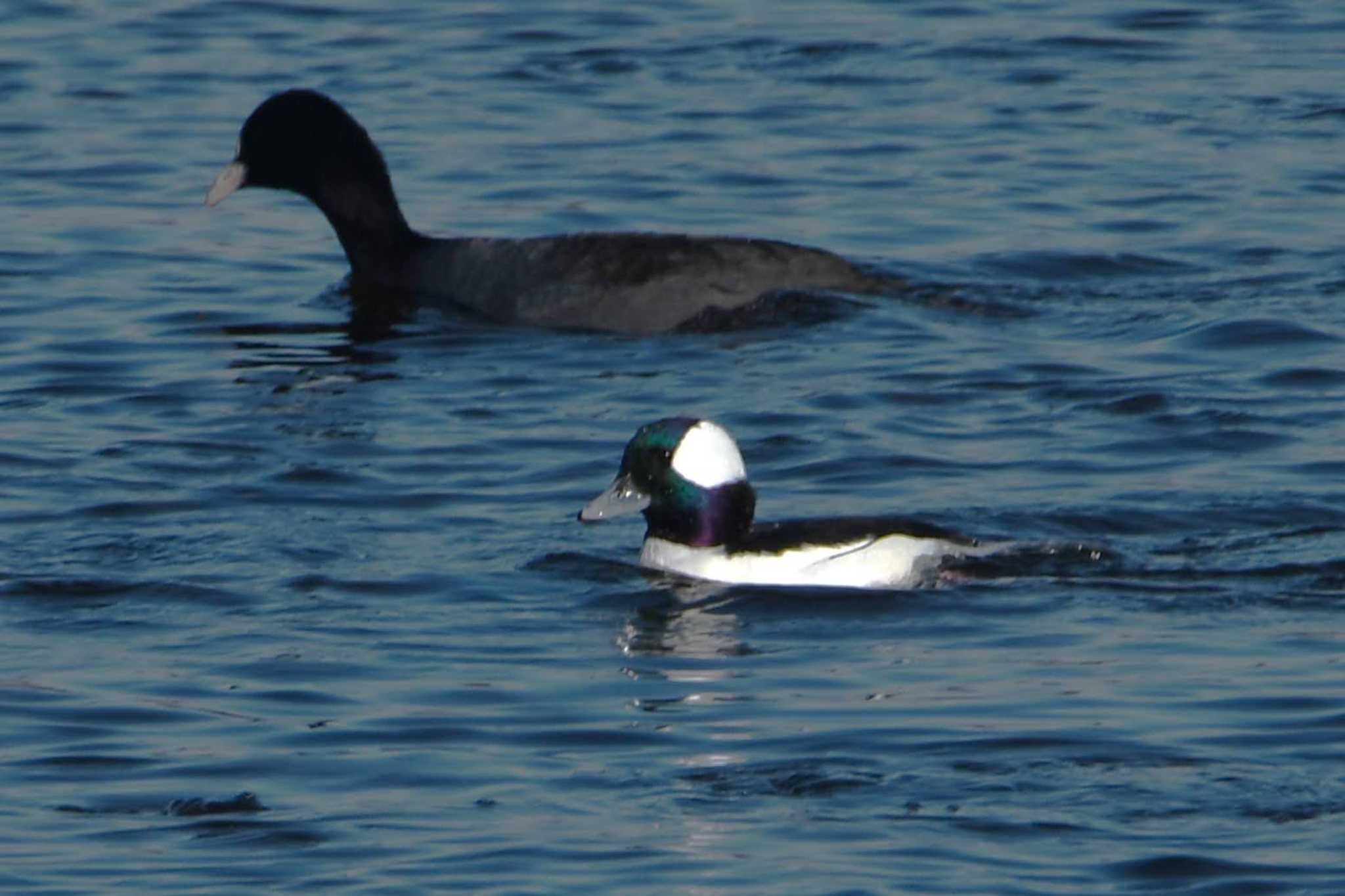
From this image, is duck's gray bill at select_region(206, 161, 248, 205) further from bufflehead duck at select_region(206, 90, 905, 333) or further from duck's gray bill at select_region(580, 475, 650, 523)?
duck's gray bill at select_region(580, 475, 650, 523)


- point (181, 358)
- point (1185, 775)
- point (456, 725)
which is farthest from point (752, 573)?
point (181, 358)

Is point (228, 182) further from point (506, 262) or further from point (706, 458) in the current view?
point (706, 458)

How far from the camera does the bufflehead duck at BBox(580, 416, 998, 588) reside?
451 inches

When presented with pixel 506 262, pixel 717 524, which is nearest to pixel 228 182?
pixel 506 262

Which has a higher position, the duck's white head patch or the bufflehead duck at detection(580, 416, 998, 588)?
the duck's white head patch

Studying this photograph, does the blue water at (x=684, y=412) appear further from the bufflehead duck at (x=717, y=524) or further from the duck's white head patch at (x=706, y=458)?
the duck's white head patch at (x=706, y=458)

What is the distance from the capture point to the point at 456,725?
385 inches

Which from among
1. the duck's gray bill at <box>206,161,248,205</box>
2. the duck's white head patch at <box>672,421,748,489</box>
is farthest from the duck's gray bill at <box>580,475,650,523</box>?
the duck's gray bill at <box>206,161,248,205</box>

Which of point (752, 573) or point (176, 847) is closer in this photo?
point (176, 847)

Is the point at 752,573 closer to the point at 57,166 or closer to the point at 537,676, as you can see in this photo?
the point at 537,676

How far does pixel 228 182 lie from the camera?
17.7m

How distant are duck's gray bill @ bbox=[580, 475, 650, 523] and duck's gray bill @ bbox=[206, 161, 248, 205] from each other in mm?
6319

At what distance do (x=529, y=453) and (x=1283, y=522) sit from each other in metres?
3.17

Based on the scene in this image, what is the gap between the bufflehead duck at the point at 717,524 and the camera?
37.6ft
